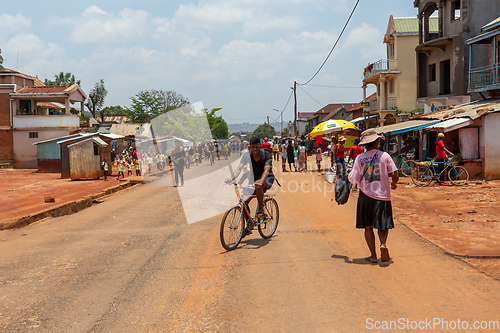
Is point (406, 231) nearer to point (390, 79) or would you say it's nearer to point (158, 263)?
point (158, 263)

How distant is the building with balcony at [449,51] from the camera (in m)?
24.8

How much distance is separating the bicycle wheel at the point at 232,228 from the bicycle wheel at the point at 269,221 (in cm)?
55

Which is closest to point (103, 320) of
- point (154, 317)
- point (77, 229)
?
point (154, 317)

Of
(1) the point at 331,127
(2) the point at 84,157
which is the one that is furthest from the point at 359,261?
(2) the point at 84,157

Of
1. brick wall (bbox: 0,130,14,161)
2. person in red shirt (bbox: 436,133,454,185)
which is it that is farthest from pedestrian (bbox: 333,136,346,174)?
brick wall (bbox: 0,130,14,161)

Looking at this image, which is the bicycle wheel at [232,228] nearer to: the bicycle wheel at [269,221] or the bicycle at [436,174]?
the bicycle wheel at [269,221]

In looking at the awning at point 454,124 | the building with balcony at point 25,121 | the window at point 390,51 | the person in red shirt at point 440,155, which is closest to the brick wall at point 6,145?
the building with balcony at point 25,121

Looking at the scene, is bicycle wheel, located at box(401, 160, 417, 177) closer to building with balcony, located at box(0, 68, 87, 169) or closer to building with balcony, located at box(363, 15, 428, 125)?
building with balcony, located at box(363, 15, 428, 125)

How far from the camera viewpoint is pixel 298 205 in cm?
1205

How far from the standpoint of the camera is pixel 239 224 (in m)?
7.24

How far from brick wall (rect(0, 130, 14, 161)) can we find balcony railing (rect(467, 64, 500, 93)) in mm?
33821

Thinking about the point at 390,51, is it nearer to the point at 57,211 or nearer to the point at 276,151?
the point at 276,151

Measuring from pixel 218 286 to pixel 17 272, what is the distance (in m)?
3.10

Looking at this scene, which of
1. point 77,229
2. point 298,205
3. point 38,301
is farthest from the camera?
point 298,205
